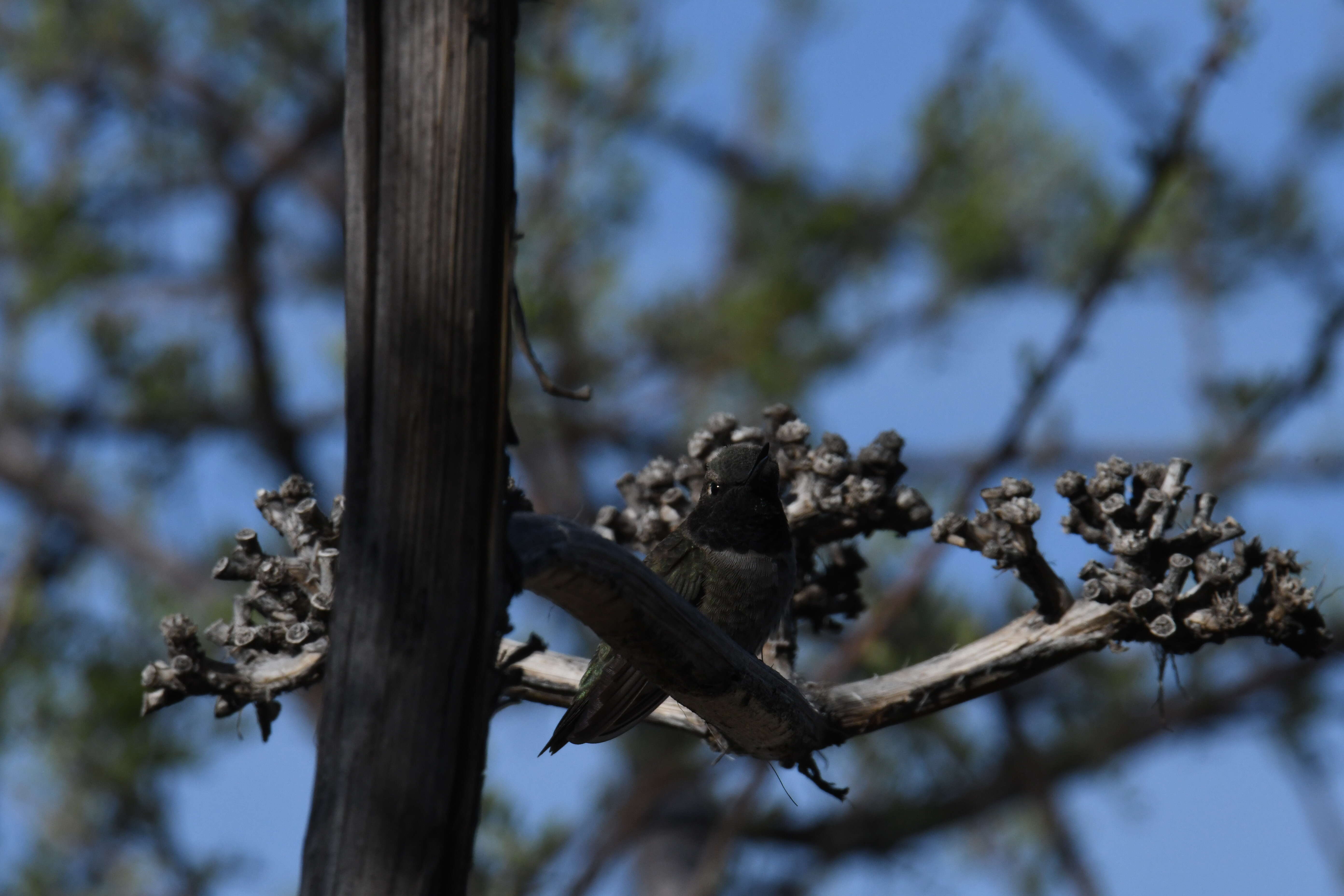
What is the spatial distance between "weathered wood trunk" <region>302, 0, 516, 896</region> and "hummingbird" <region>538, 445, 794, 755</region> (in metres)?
1.43

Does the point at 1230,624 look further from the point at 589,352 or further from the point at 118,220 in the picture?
the point at 118,220

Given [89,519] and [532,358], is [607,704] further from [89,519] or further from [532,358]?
[89,519]

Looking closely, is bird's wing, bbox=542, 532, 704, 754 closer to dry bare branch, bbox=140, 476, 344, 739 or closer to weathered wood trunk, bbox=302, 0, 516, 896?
dry bare branch, bbox=140, 476, 344, 739

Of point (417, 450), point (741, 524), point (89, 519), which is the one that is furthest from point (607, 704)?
point (89, 519)

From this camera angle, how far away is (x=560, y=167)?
7.84 metres

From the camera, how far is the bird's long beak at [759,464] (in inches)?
121

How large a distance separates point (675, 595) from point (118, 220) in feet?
23.1

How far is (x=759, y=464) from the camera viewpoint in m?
3.11

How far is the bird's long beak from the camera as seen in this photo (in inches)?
121

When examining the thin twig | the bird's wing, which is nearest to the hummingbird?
the bird's wing

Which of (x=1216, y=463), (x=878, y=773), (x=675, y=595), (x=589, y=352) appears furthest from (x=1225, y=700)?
(x=675, y=595)

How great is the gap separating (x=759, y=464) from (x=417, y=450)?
1.68m

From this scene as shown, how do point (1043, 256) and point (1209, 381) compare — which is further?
point (1043, 256)

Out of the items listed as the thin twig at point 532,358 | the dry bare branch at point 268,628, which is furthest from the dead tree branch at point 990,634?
the thin twig at point 532,358
